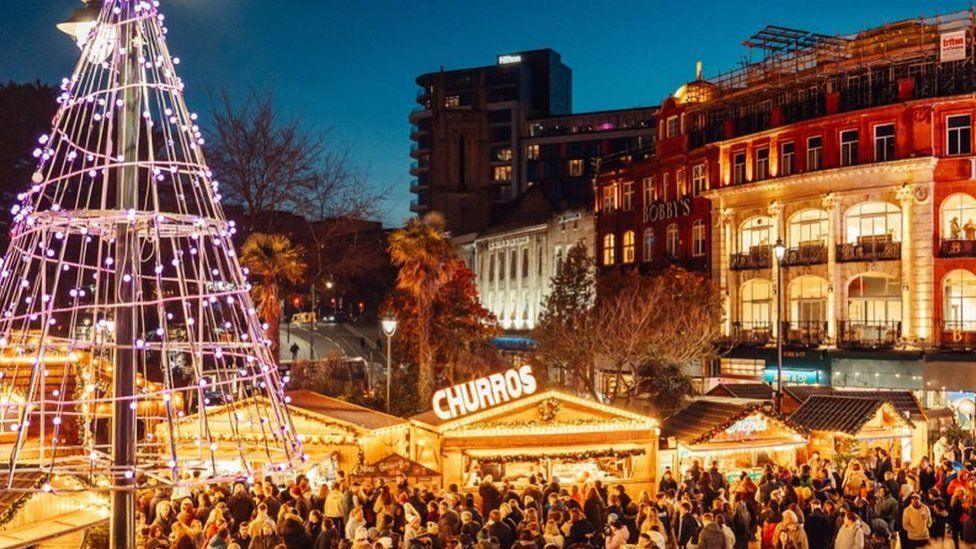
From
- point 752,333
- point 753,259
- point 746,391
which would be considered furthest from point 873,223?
point 746,391

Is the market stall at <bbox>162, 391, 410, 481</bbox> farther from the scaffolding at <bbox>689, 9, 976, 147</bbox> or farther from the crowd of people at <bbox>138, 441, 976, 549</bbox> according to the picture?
the scaffolding at <bbox>689, 9, 976, 147</bbox>

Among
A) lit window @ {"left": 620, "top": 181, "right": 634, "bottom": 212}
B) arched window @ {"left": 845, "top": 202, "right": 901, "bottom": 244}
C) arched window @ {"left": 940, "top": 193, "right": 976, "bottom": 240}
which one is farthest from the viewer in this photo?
lit window @ {"left": 620, "top": 181, "right": 634, "bottom": 212}

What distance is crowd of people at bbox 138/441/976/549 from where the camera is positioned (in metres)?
13.9

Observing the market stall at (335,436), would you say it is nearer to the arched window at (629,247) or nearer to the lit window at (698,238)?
the lit window at (698,238)

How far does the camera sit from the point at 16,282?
9008mm

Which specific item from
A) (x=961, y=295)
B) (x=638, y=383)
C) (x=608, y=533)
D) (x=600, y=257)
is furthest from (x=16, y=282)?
(x=600, y=257)

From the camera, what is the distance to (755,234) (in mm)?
46719

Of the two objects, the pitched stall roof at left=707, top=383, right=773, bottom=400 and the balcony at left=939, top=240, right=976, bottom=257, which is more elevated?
the balcony at left=939, top=240, right=976, bottom=257

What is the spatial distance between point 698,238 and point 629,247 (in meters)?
6.05

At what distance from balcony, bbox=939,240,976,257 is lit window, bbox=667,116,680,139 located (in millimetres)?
16985

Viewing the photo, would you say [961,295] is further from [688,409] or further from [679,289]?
[688,409]

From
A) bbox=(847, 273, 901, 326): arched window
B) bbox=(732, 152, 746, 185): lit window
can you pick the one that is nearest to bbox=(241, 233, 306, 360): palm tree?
bbox=(847, 273, 901, 326): arched window

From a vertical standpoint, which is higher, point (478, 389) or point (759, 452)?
point (478, 389)

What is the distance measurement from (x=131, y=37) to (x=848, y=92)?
38886 mm
